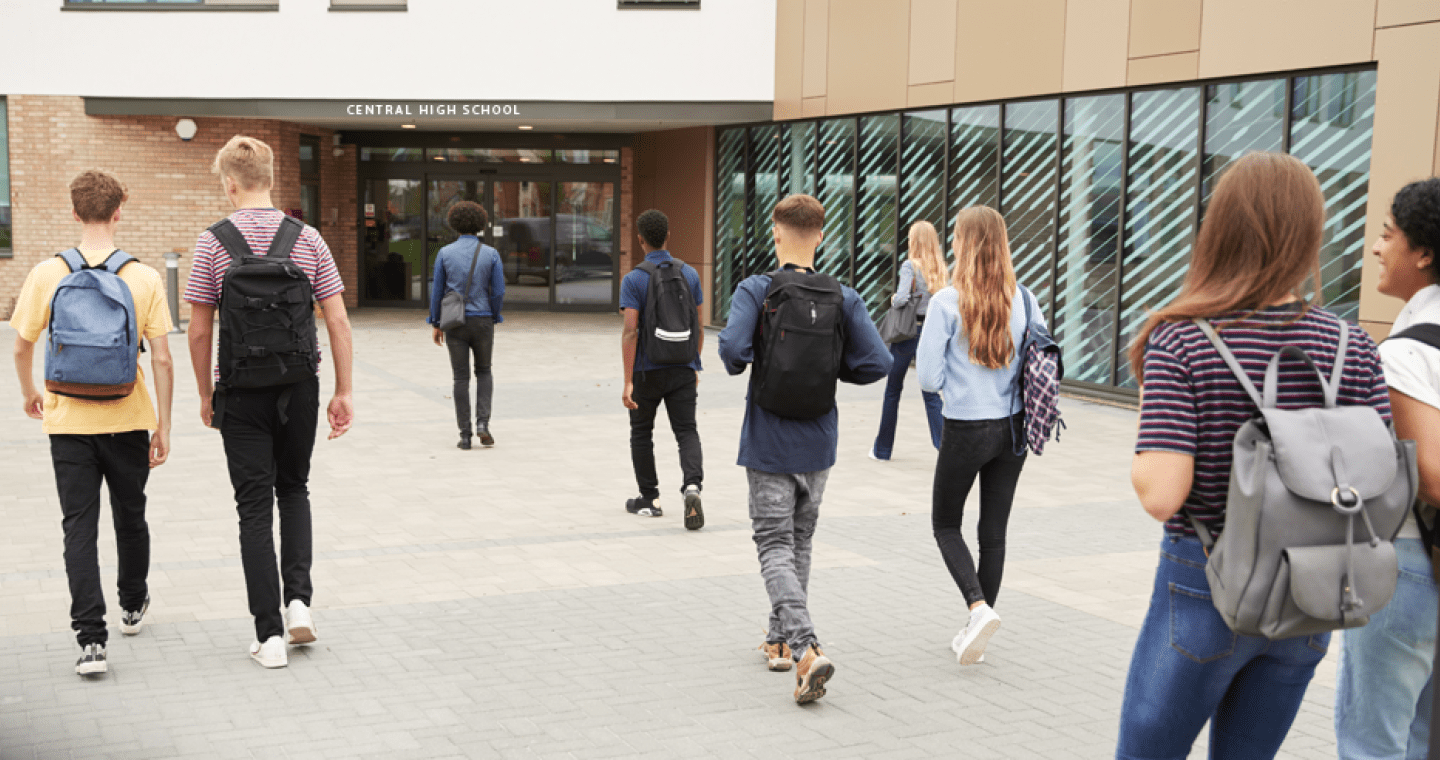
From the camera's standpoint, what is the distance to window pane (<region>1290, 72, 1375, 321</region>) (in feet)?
35.3

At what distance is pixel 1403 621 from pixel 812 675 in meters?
2.05

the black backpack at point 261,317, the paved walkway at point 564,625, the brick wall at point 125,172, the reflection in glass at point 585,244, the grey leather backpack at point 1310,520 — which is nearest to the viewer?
the grey leather backpack at point 1310,520

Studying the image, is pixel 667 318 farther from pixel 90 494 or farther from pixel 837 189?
pixel 837 189

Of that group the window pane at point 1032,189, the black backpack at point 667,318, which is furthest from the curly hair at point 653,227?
the window pane at point 1032,189

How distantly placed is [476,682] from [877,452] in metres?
5.63

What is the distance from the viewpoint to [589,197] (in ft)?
81.1

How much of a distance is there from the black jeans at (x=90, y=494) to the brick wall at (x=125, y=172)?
16897mm

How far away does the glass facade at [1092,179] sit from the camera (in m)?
11.1

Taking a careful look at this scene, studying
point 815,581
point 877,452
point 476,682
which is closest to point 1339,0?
point 877,452

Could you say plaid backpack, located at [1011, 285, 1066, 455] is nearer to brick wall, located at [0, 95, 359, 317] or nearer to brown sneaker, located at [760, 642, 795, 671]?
brown sneaker, located at [760, 642, 795, 671]

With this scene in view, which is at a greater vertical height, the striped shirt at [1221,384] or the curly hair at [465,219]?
the curly hair at [465,219]

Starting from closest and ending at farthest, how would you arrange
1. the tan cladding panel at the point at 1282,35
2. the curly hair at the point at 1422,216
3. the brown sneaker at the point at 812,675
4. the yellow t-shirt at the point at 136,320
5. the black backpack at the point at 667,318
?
the curly hair at the point at 1422,216 < the brown sneaker at the point at 812,675 < the yellow t-shirt at the point at 136,320 < the black backpack at the point at 667,318 < the tan cladding panel at the point at 1282,35

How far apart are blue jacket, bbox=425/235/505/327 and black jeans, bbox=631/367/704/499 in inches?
118

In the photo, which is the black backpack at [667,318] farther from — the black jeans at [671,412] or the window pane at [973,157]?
the window pane at [973,157]
